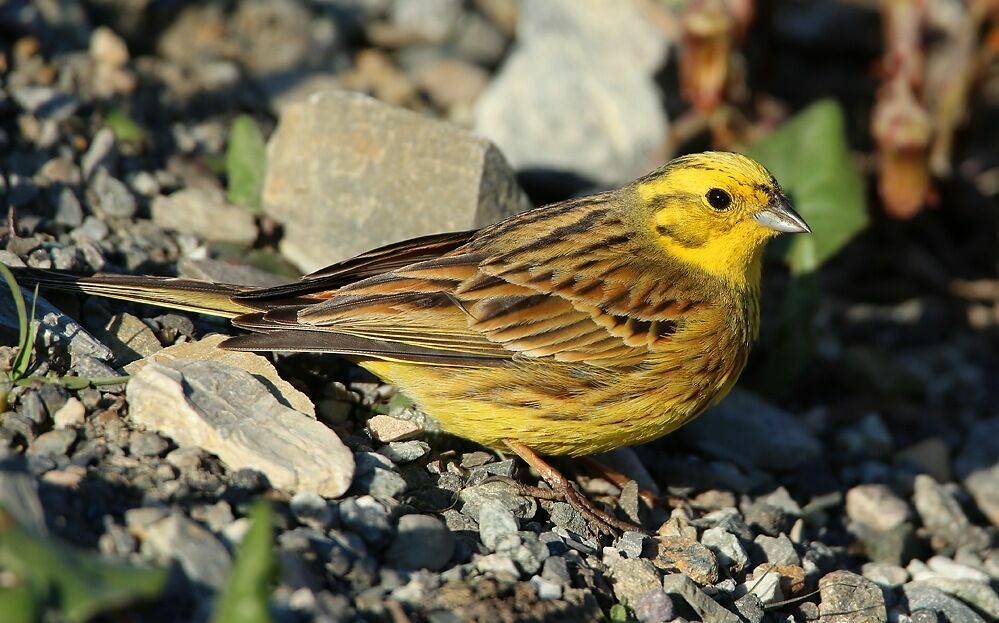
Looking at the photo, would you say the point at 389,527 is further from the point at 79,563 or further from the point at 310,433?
the point at 79,563

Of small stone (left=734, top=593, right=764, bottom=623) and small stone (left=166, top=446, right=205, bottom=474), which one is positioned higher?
small stone (left=166, top=446, right=205, bottom=474)

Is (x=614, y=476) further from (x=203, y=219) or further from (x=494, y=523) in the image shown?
(x=203, y=219)

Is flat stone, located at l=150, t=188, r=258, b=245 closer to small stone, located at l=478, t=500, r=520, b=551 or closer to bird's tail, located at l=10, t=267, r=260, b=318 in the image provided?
bird's tail, located at l=10, t=267, r=260, b=318

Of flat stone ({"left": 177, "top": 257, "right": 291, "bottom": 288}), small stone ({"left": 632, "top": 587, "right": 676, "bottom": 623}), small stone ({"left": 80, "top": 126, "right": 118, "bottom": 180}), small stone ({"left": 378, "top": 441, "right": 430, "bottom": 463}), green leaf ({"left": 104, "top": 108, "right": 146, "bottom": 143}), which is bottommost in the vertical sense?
small stone ({"left": 632, "top": 587, "right": 676, "bottom": 623})

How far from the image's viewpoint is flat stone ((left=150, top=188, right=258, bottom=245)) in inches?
224

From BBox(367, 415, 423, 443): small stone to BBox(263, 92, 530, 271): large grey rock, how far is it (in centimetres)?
128

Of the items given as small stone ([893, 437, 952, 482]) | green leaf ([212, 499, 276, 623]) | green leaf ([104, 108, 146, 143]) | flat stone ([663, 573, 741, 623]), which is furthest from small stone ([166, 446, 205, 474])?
small stone ([893, 437, 952, 482])

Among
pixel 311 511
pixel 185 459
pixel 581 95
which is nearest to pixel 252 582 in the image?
pixel 311 511

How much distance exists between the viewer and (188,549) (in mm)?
3350

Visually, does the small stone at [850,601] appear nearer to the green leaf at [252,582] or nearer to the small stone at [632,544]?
the small stone at [632,544]

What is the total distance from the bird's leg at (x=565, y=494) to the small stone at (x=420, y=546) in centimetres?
70

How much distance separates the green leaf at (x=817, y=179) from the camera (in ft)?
20.2

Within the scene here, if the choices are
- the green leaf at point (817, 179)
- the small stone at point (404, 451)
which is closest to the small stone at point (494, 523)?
the small stone at point (404, 451)

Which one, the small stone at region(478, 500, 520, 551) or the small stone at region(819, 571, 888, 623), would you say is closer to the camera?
the small stone at region(478, 500, 520, 551)
